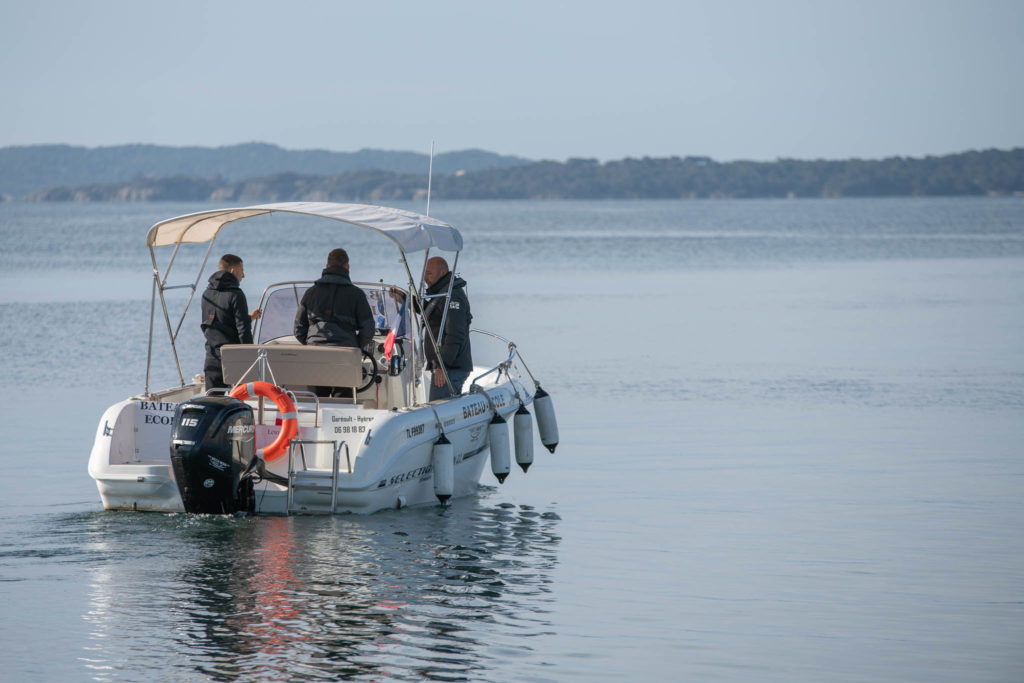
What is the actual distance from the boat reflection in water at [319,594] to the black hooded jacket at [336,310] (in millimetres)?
1353

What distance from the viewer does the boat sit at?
9.12 m

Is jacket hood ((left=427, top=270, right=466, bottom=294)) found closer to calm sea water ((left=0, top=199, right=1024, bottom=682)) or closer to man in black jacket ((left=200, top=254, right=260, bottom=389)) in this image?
man in black jacket ((left=200, top=254, right=260, bottom=389))

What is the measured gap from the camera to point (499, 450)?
11.4 m

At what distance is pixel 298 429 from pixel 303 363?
1.73ft

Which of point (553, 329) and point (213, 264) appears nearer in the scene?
point (553, 329)

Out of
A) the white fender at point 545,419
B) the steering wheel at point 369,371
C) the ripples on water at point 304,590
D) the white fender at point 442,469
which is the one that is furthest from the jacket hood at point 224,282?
the white fender at point 545,419

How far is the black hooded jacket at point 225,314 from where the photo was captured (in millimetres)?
10523

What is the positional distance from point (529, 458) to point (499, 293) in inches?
925

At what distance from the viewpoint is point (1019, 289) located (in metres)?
34.6

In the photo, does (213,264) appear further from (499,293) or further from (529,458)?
(529,458)

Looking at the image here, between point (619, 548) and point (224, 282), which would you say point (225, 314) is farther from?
point (619, 548)

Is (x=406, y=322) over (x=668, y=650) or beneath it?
over

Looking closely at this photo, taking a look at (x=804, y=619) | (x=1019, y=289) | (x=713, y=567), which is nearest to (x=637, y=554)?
(x=713, y=567)

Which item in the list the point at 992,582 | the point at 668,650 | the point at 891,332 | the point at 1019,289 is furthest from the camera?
the point at 1019,289
